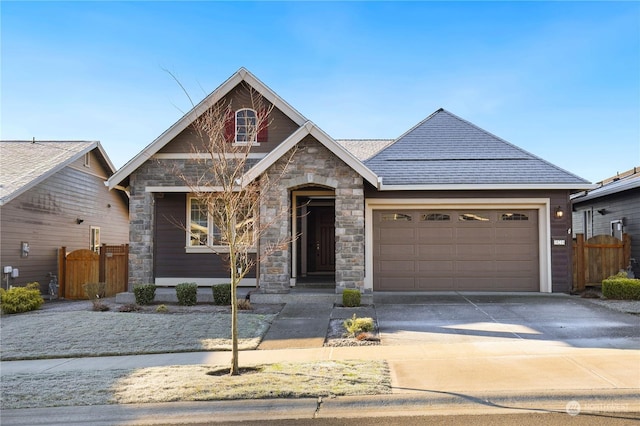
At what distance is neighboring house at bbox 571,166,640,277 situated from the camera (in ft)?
54.3

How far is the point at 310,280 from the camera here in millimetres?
16094

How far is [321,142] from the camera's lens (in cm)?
1342

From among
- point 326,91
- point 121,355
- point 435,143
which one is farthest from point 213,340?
point 435,143

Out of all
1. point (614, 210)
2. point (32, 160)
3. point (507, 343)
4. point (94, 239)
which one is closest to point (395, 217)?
point (507, 343)

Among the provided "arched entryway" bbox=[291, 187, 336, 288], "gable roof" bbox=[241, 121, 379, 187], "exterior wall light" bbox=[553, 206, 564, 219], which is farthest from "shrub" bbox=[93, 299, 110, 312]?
"exterior wall light" bbox=[553, 206, 564, 219]

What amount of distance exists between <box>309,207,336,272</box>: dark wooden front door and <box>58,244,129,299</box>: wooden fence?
6.69 meters

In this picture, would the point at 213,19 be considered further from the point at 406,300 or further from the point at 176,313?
the point at 406,300

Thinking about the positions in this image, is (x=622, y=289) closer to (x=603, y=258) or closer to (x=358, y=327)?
(x=603, y=258)

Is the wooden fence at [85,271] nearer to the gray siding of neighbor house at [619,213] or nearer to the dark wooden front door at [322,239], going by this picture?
the dark wooden front door at [322,239]

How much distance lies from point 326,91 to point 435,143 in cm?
419

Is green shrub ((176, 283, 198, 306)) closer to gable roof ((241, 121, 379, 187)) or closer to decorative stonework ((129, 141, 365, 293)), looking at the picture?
decorative stonework ((129, 141, 365, 293))

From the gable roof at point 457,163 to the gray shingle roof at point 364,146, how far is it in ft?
6.88

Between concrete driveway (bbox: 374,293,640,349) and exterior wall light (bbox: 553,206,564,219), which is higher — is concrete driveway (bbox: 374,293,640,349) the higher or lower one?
the lower one

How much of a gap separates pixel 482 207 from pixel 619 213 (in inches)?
255
